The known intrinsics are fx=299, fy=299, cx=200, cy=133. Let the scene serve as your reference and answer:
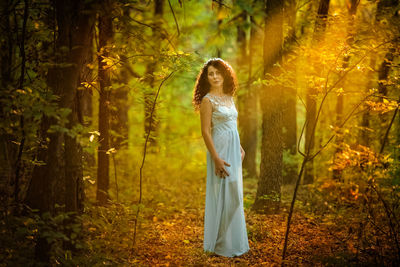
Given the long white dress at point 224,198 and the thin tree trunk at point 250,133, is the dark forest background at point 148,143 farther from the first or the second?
the thin tree trunk at point 250,133

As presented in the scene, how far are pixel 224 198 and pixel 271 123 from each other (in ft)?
6.53

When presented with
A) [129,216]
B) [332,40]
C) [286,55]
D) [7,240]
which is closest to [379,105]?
[332,40]

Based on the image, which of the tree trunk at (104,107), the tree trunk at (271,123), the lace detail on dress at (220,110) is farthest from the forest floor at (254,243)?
the lace detail on dress at (220,110)

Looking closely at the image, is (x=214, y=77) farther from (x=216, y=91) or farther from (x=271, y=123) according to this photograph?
(x=271, y=123)

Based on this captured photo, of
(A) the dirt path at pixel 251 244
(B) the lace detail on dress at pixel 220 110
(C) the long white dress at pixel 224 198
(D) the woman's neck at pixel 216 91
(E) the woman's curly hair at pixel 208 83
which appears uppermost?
(E) the woman's curly hair at pixel 208 83

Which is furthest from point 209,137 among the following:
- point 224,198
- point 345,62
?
point 345,62

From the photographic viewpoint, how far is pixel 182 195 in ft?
24.9

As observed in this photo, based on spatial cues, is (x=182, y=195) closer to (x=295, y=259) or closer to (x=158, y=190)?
(x=158, y=190)

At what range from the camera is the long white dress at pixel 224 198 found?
3.83 metres

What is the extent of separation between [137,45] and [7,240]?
247 centimetres

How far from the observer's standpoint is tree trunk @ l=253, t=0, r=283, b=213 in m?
5.11

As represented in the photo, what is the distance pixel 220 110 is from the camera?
386 centimetres

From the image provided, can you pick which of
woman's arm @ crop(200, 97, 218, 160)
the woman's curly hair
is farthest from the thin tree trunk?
woman's arm @ crop(200, 97, 218, 160)

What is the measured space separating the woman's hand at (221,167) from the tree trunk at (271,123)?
5.68ft
